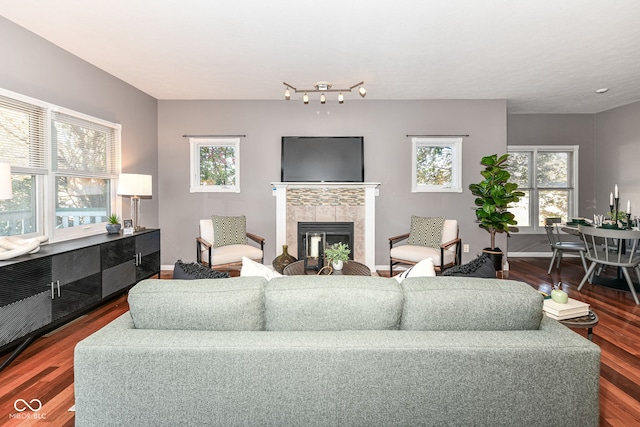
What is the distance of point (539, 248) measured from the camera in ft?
22.1

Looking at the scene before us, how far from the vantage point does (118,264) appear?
371 cm

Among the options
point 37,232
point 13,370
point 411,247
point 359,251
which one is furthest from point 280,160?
point 13,370

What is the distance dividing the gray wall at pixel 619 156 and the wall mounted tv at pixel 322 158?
4756 millimetres

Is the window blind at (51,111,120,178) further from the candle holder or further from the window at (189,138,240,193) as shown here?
the candle holder

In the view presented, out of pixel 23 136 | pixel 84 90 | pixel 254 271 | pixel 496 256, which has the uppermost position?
pixel 84 90

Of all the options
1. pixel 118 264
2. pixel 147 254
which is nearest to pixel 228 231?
pixel 147 254

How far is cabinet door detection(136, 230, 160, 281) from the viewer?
4141mm

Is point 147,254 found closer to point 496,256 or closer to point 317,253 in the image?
point 317,253

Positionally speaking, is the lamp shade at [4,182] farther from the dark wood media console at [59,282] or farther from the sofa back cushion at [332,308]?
the sofa back cushion at [332,308]

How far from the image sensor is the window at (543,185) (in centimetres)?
669

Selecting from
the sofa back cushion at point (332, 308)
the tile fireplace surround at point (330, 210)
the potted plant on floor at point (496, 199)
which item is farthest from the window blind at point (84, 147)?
the potted plant on floor at point (496, 199)

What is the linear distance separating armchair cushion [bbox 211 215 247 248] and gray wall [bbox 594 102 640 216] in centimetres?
670

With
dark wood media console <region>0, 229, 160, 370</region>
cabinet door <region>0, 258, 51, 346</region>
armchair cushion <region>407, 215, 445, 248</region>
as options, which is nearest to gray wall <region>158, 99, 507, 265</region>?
armchair cushion <region>407, 215, 445, 248</region>

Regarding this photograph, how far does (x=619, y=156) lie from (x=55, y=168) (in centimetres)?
863
